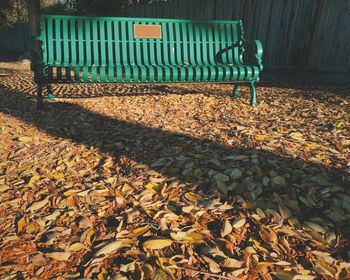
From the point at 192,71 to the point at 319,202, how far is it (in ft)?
8.73

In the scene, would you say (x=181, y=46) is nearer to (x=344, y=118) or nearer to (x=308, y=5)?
(x=344, y=118)

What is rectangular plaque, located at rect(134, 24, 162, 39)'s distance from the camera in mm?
4738

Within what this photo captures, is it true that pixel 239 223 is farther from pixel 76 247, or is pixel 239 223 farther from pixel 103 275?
pixel 76 247

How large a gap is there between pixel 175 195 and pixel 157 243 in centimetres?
55

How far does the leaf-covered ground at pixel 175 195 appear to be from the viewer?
5.83 ft

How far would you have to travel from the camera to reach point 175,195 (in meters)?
2.40

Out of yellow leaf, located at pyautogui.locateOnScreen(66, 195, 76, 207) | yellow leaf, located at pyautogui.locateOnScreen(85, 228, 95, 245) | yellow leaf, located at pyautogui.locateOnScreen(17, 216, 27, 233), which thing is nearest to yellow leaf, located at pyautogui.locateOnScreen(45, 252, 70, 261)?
yellow leaf, located at pyautogui.locateOnScreen(85, 228, 95, 245)

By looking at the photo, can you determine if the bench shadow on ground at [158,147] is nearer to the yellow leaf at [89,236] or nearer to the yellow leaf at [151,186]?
the yellow leaf at [151,186]

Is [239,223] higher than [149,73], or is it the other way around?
[149,73]

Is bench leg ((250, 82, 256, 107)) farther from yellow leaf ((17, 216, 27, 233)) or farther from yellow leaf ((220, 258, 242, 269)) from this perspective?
yellow leaf ((17, 216, 27, 233))

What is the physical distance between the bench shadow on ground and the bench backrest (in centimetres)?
77

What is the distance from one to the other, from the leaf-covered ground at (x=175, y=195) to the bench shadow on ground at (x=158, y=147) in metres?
0.01

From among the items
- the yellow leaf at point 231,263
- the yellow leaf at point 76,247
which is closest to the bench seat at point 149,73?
the yellow leaf at point 76,247

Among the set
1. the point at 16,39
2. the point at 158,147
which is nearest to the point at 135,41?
the point at 158,147
